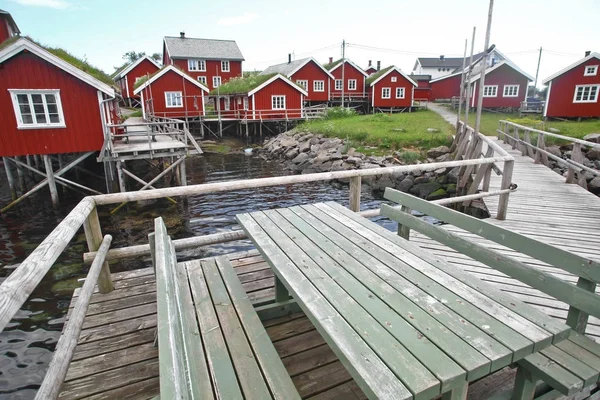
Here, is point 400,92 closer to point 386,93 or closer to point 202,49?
point 386,93

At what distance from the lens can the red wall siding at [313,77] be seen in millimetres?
33219

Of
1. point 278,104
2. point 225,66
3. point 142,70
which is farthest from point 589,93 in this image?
point 142,70

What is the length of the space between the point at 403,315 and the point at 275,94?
28901 millimetres

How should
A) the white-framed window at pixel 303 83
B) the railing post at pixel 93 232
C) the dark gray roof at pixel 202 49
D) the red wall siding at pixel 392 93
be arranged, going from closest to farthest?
the railing post at pixel 93 232 → the white-framed window at pixel 303 83 → the red wall siding at pixel 392 93 → the dark gray roof at pixel 202 49

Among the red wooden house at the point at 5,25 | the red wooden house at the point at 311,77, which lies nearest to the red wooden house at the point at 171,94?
the red wooden house at the point at 5,25

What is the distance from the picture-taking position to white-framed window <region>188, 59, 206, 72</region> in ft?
123

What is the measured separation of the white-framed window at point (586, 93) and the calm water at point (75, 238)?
1757 centimetres

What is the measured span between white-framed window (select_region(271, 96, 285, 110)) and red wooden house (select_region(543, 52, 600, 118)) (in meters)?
18.4

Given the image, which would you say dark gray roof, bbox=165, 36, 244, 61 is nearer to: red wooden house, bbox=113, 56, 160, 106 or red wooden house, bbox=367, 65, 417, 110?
red wooden house, bbox=113, 56, 160, 106

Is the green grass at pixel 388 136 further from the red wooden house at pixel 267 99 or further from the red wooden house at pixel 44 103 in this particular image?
the red wooden house at pixel 44 103

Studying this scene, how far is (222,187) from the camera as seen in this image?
3.32 meters

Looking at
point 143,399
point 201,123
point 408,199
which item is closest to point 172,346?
point 143,399

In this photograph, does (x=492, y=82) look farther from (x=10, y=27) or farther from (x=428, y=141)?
(x=10, y=27)

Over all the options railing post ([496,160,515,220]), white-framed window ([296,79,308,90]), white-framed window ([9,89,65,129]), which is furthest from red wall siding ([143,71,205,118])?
railing post ([496,160,515,220])
